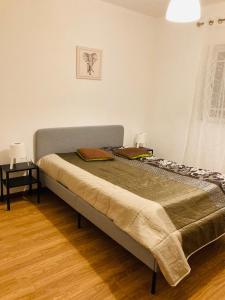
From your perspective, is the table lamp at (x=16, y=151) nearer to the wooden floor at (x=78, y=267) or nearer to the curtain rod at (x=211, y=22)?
the wooden floor at (x=78, y=267)

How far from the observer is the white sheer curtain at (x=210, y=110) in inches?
130

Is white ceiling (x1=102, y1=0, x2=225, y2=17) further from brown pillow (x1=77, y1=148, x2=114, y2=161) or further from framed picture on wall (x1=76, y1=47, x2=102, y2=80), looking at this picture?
brown pillow (x1=77, y1=148, x2=114, y2=161)

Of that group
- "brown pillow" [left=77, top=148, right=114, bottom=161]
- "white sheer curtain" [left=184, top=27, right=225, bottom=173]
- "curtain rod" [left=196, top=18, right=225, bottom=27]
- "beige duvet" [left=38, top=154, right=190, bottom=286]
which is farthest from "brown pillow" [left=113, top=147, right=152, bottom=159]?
"curtain rod" [left=196, top=18, right=225, bottom=27]

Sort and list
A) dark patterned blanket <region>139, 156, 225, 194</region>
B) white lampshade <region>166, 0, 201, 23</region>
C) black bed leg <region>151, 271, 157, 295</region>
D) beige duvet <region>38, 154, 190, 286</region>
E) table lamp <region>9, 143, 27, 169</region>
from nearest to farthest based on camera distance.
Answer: beige duvet <region>38, 154, 190, 286</region>, black bed leg <region>151, 271, 157, 295</region>, white lampshade <region>166, 0, 201, 23</region>, dark patterned blanket <region>139, 156, 225, 194</region>, table lamp <region>9, 143, 27, 169</region>

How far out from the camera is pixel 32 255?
2.13 metres

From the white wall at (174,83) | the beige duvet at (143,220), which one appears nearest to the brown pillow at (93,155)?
the beige duvet at (143,220)

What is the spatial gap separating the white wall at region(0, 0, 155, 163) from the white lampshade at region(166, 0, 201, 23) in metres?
1.69

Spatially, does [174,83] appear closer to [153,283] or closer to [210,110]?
[210,110]

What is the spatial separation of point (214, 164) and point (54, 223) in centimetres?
233

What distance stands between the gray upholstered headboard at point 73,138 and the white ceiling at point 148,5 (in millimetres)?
1781

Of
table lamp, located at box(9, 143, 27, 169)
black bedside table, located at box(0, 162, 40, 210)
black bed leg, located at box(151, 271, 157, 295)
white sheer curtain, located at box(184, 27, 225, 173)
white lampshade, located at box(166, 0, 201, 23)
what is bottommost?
black bed leg, located at box(151, 271, 157, 295)

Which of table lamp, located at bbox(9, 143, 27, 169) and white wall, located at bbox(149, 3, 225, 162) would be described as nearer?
table lamp, located at bbox(9, 143, 27, 169)

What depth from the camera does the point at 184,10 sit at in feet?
6.32

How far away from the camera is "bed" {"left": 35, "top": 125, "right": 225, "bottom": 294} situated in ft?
5.90
